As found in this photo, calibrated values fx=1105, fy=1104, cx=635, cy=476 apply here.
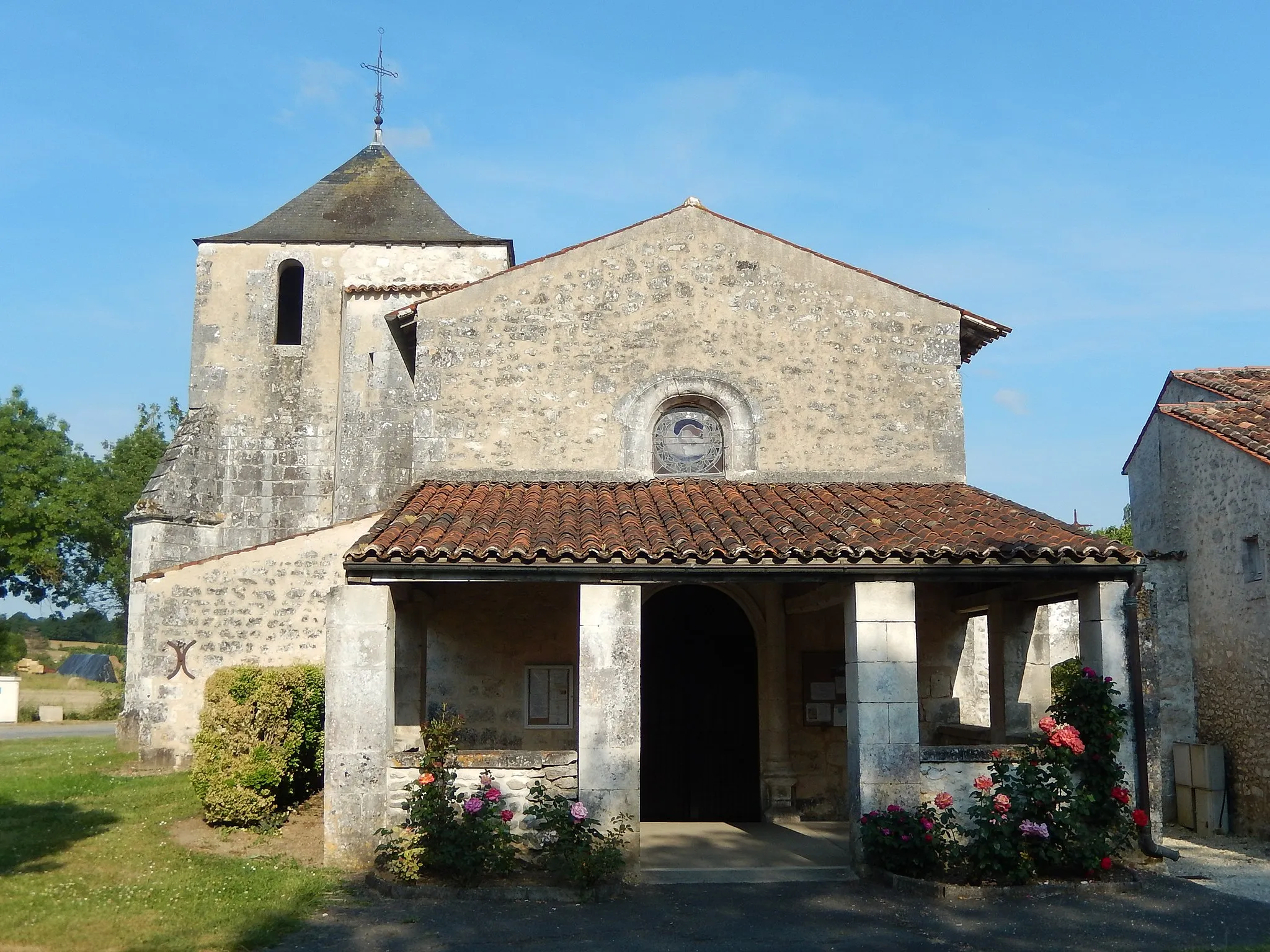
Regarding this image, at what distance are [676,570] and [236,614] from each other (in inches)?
355

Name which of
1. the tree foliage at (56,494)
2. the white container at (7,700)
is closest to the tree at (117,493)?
the tree foliage at (56,494)

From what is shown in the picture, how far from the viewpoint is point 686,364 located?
12.7 metres

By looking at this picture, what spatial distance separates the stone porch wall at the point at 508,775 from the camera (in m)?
9.47

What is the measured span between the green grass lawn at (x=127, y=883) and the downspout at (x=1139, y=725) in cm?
694

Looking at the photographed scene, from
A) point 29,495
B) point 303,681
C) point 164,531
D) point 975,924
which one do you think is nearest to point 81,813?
point 303,681

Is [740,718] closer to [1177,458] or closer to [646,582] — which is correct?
[646,582]

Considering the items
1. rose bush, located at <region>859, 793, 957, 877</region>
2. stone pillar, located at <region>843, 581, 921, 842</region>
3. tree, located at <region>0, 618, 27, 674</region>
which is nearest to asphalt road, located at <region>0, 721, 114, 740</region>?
tree, located at <region>0, 618, 27, 674</region>

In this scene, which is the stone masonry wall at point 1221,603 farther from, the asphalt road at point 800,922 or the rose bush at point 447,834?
the rose bush at point 447,834

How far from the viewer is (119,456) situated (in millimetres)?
44438

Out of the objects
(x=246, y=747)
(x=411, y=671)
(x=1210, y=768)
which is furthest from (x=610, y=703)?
(x=1210, y=768)

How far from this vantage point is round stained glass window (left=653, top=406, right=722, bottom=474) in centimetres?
1278

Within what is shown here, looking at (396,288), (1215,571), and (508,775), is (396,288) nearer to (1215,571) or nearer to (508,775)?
(508,775)

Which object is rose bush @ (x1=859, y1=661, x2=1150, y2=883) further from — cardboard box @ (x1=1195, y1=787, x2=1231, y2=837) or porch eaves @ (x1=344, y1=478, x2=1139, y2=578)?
cardboard box @ (x1=1195, y1=787, x2=1231, y2=837)

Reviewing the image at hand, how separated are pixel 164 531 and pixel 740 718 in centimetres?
1107
